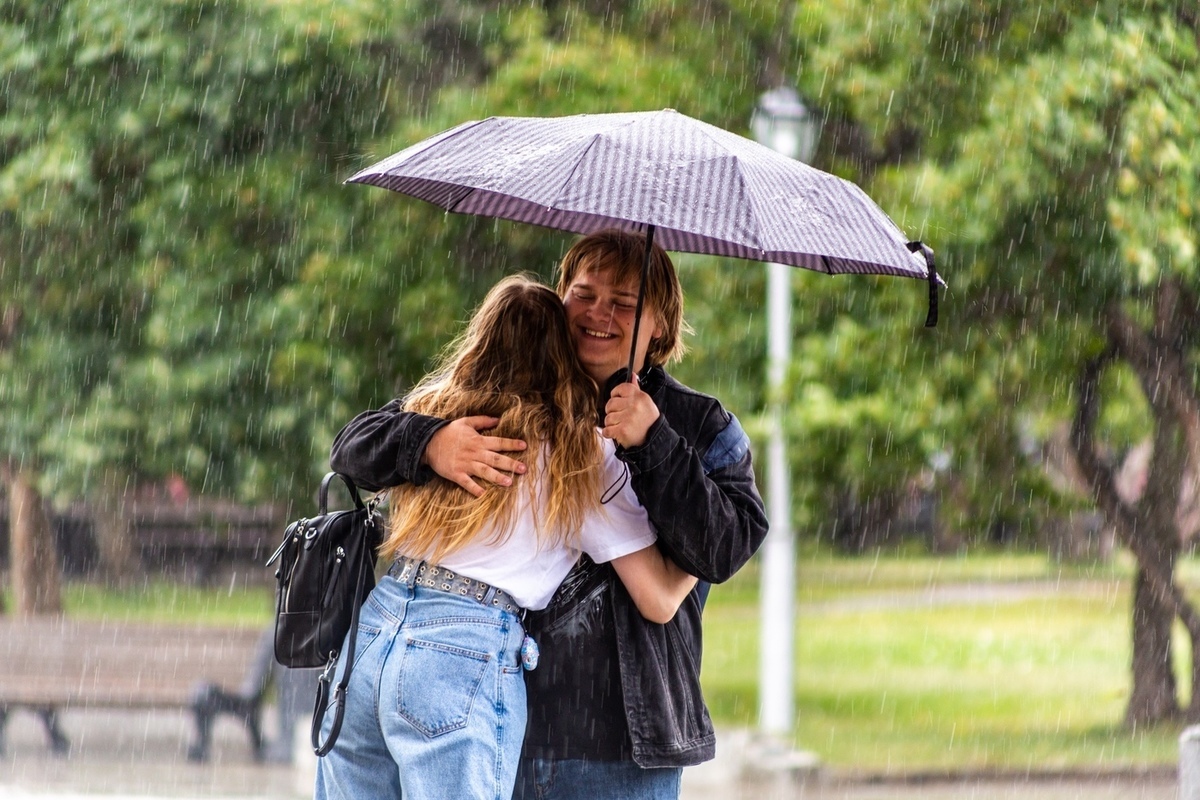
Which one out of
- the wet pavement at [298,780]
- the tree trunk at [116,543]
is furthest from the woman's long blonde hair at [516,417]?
the tree trunk at [116,543]

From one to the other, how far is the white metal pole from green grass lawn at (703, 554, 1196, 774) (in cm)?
51

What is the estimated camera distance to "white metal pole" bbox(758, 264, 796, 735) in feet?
32.9

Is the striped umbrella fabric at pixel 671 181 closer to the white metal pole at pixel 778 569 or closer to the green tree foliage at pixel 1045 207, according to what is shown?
the green tree foliage at pixel 1045 207

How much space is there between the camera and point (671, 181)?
2943mm

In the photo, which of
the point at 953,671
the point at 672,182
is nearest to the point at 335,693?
the point at 672,182

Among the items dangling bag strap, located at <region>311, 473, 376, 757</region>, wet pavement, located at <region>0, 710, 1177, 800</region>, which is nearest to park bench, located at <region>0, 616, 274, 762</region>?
wet pavement, located at <region>0, 710, 1177, 800</region>

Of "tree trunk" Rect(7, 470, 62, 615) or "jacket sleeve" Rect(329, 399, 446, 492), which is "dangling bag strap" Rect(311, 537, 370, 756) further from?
"tree trunk" Rect(7, 470, 62, 615)

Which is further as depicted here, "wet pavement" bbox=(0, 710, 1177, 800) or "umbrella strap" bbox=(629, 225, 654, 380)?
"wet pavement" bbox=(0, 710, 1177, 800)

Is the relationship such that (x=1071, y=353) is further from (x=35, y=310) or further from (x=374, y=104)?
(x=35, y=310)

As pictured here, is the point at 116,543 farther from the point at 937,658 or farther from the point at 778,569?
the point at 778,569

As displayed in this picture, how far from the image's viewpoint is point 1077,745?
10.7m

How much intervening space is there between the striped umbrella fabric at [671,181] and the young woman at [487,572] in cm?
23

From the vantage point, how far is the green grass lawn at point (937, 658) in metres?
10.7

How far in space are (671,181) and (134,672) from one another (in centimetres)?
838
